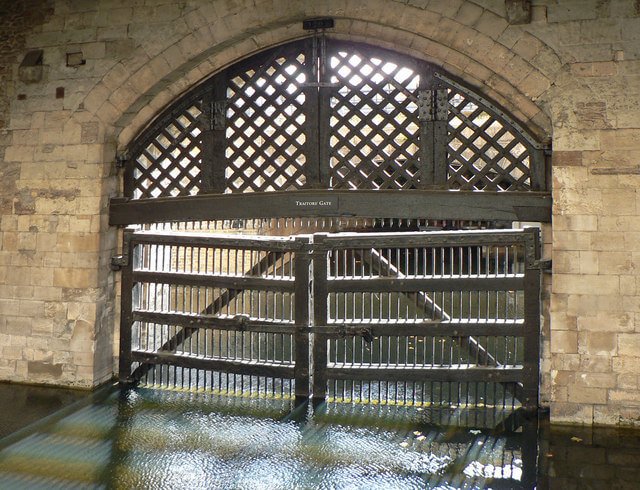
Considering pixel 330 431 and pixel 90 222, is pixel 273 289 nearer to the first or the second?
pixel 330 431

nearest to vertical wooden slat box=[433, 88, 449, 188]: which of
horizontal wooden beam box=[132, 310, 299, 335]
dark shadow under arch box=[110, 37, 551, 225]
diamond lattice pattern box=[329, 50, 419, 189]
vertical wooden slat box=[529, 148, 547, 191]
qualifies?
dark shadow under arch box=[110, 37, 551, 225]

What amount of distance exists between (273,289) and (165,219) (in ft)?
4.09

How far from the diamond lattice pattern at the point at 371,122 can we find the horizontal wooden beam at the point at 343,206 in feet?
0.61

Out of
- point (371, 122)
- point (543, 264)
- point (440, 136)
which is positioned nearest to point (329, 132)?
point (371, 122)

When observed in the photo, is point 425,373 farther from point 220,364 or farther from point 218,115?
point 218,115

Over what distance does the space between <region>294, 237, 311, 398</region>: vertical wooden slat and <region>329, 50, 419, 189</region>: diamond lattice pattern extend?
0.77 metres

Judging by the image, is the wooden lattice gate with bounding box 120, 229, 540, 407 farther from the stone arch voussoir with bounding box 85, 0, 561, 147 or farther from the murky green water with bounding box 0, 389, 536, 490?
the stone arch voussoir with bounding box 85, 0, 561, 147

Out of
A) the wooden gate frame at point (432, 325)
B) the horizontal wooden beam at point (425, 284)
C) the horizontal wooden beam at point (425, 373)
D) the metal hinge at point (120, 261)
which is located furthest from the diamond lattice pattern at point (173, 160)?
the horizontal wooden beam at point (425, 373)

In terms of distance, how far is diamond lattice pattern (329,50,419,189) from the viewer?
5.52 metres

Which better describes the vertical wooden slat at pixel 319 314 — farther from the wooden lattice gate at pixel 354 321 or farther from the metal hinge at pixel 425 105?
the metal hinge at pixel 425 105

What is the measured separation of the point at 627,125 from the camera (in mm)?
4773

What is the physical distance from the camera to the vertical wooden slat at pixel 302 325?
5.46 m

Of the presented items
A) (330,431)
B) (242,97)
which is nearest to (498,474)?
(330,431)

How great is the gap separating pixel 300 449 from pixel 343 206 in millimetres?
2125
